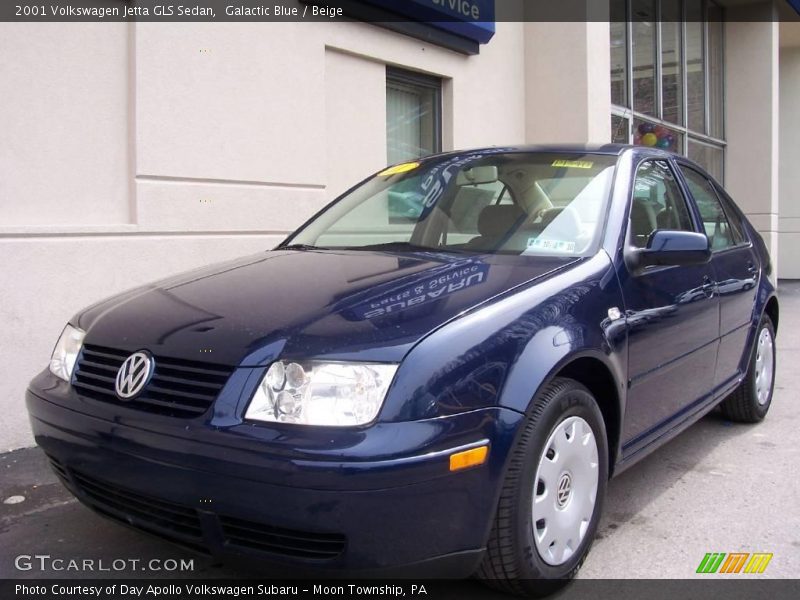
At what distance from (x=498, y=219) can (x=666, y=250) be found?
2.36 feet

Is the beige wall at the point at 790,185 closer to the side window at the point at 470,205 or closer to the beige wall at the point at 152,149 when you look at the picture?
the beige wall at the point at 152,149

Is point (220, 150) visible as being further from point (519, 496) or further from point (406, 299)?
point (519, 496)

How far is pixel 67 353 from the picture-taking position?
114 inches

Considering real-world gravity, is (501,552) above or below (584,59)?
below

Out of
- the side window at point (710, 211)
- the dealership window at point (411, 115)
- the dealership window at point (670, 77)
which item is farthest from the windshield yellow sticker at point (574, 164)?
the dealership window at point (670, 77)

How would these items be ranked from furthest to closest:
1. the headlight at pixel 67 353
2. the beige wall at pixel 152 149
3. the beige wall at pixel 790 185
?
the beige wall at pixel 790 185 → the beige wall at pixel 152 149 → the headlight at pixel 67 353

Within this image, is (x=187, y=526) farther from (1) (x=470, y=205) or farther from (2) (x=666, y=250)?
(2) (x=666, y=250)

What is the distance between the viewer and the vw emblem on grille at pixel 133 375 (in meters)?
2.45

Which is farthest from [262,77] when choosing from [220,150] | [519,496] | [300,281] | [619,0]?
[619,0]

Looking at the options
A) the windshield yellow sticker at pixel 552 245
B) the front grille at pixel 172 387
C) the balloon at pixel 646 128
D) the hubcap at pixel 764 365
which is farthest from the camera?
the balloon at pixel 646 128

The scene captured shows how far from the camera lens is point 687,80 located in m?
13.3

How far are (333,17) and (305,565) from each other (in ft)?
17.0

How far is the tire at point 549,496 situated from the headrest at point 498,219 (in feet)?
2.99

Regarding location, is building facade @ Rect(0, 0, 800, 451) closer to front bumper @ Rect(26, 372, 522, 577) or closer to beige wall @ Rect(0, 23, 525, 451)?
beige wall @ Rect(0, 23, 525, 451)
